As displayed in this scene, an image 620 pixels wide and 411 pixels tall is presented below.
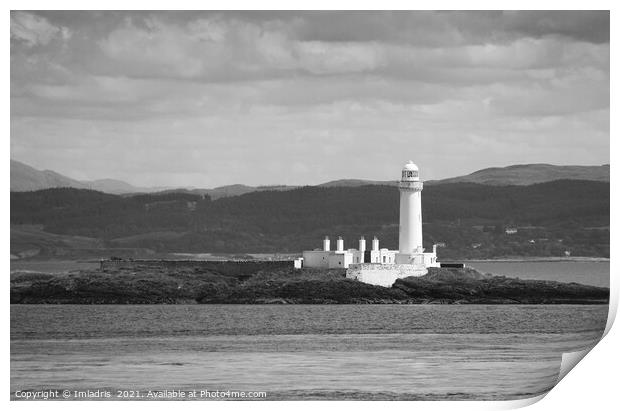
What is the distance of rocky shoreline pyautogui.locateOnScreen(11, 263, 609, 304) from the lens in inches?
875

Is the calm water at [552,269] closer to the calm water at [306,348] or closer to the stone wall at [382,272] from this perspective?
the stone wall at [382,272]

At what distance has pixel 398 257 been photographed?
22.8 metres

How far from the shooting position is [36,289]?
22.3 m

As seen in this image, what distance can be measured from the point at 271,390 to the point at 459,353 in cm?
351

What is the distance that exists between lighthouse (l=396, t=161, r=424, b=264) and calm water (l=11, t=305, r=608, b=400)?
56.6 inches

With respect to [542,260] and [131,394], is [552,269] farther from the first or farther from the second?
[131,394]

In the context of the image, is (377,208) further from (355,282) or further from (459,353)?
(459,353)

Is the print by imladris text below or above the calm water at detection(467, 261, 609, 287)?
below

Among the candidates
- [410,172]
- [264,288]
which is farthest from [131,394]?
[410,172]

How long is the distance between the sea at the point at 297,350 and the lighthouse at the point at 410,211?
1.39 meters

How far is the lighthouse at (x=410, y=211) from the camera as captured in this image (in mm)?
23094

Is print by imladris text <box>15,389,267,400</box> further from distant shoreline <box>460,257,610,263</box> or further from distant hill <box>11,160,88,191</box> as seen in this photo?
distant shoreline <box>460,257,610,263</box>

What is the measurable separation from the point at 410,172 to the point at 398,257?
1.38 metres

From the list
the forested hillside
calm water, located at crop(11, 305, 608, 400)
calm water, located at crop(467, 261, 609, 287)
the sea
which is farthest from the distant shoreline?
calm water, located at crop(11, 305, 608, 400)
